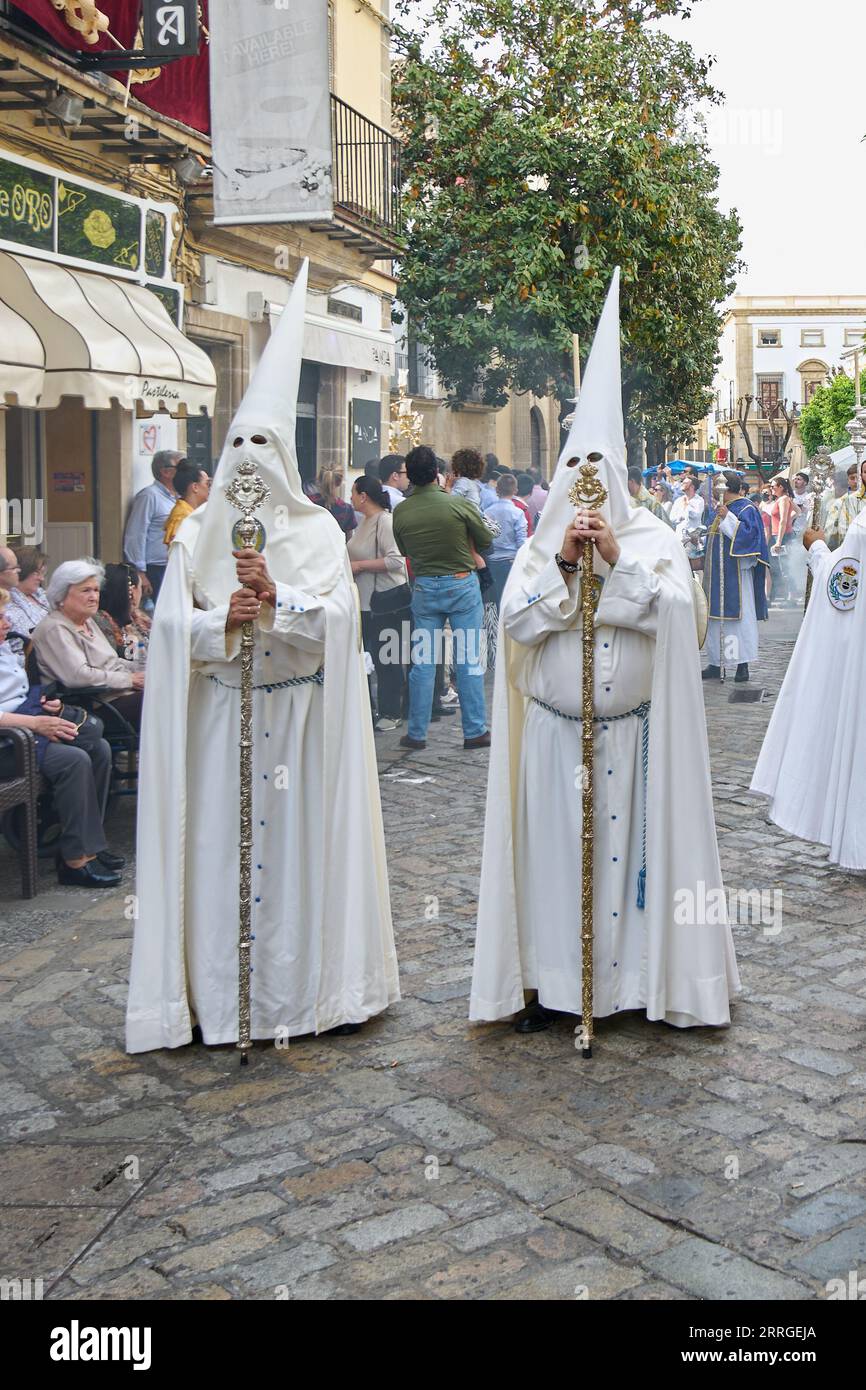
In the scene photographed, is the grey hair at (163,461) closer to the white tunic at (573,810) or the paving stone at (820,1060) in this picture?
the white tunic at (573,810)

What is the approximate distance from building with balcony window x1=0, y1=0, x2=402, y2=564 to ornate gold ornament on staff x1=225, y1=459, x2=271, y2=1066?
5712mm

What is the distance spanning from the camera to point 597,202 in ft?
76.5

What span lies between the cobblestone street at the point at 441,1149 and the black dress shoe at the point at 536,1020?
0.15 ft

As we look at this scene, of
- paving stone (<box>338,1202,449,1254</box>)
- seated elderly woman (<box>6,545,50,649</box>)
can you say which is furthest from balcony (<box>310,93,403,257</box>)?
paving stone (<box>338,1202,449,1254</box>)

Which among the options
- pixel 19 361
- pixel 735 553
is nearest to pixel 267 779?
pixel 19 361

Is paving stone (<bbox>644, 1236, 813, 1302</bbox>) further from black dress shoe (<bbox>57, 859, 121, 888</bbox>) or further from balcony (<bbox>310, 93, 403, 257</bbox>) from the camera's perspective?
balcony (<bbox>310, 93, 403, 257</bbox>)

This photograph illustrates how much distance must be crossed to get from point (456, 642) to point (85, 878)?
4.18m

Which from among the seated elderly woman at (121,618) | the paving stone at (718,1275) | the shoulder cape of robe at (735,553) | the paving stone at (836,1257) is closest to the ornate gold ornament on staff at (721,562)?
the shoulder cape of robe at (735,553)

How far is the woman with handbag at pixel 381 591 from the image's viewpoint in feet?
36.0

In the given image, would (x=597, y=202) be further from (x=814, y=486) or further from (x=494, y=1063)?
(x=494, y=1063)

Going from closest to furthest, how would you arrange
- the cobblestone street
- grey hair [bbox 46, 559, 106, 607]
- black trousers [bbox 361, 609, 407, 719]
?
the cobblestone street → grey hair [bbox 46, 559, 106, 607] → black trousers [bbox 361, 609, 407, 719]

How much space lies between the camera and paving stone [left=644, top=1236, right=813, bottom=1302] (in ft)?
11.2

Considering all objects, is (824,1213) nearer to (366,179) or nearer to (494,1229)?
(494,1229)

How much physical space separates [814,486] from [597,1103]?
5.80 metres
